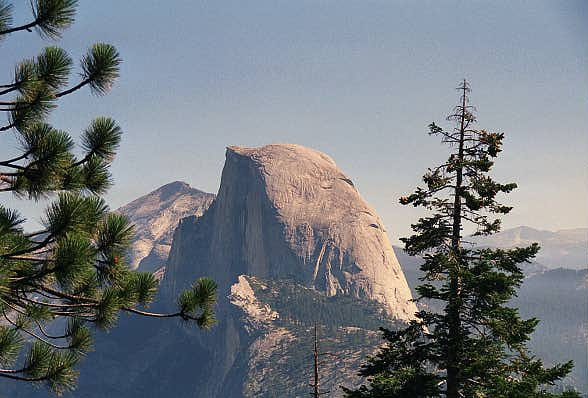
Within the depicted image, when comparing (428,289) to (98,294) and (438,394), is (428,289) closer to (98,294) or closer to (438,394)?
(438,394)

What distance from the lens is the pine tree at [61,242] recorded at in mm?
9648

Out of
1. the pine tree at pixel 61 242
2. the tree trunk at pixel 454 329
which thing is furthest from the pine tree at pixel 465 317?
the pine tree at pixel 61 242

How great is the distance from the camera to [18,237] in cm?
991

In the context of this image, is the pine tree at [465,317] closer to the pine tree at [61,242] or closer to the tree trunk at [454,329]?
the tree trunk at [454,329]

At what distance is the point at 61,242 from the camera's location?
31.3ft

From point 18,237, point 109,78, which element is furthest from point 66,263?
point 109,78

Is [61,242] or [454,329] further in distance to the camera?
[454,329]

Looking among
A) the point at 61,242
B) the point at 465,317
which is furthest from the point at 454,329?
the point at 61,242

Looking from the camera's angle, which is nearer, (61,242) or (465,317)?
(61,242)

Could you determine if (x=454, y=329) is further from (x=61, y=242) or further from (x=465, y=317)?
(x=61, y=242)

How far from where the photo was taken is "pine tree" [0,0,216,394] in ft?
31.7

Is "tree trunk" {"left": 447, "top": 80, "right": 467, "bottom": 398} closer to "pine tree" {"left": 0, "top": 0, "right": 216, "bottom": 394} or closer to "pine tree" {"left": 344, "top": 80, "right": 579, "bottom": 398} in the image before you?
"pine tree" {"left": 344, "top": 80, "right": 579, "bottom": 398}

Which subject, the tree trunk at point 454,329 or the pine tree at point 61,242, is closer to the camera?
the pine tree at point 61,242

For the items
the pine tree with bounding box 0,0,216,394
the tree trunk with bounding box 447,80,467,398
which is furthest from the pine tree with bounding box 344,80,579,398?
the pine tree with bounding box 0,0,216,394
